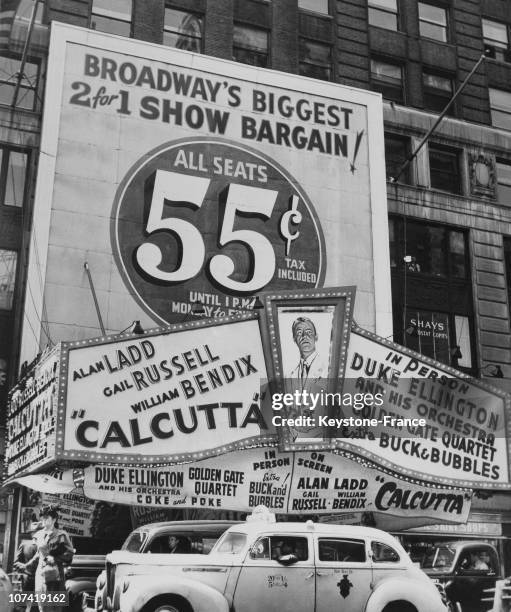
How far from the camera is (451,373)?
61.0 ft

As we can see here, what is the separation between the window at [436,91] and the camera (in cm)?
3316

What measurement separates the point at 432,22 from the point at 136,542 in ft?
90.0

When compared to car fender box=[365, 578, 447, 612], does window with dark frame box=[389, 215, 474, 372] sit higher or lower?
higher

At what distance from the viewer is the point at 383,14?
3353 cm

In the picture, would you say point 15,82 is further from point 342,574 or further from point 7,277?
point 342,574

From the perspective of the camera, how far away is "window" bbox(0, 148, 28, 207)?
2516cm

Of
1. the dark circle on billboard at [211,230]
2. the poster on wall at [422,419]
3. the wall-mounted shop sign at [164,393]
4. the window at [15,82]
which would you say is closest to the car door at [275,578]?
the wall-mounted shop sign at [164,393]

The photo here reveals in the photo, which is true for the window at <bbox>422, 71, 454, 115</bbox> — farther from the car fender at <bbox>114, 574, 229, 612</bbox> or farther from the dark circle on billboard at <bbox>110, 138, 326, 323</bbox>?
the car fender at <bbox>114, 574, 229, 612</bbox>

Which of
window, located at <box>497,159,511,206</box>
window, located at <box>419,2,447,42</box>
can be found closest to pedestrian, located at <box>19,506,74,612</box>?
window, located at <box>497,159,511,206</box>

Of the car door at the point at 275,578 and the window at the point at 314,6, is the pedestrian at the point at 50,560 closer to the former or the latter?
the car door at the point at 275,578

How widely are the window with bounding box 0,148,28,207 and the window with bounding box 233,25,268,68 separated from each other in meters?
9.47

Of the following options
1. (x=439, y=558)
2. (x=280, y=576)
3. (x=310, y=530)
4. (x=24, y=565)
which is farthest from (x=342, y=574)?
(x=24, y=565)

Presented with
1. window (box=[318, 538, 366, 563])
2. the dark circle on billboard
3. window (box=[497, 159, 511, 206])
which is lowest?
window (box=[318, 538, 366, 563])

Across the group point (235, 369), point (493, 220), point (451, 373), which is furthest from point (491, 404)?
point (493, 220)
